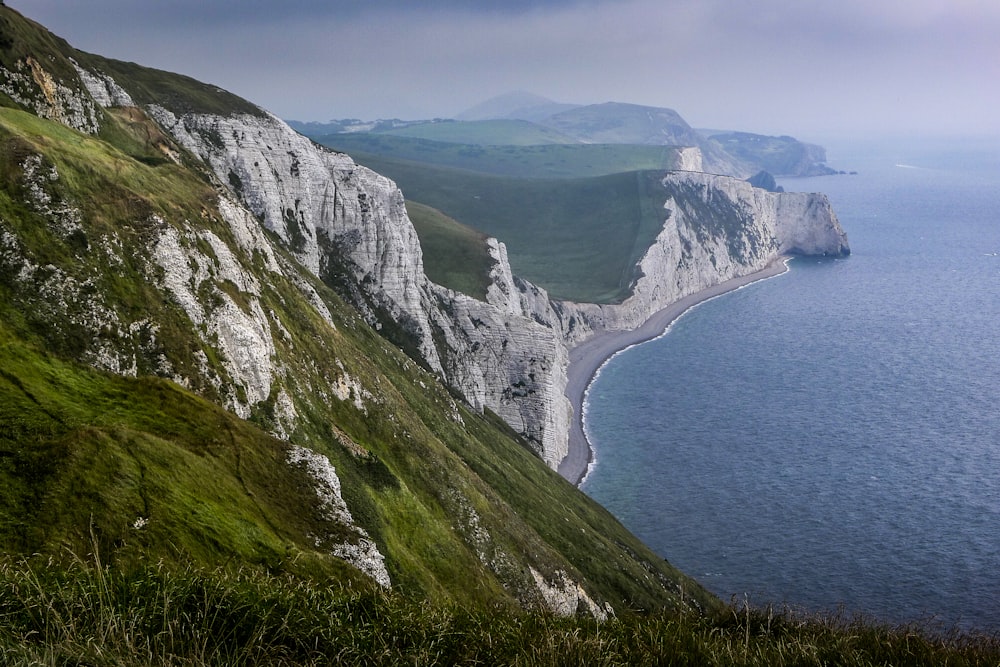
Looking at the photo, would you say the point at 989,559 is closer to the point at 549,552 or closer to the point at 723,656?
the point at 549,552

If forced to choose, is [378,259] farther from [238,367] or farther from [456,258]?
[238,367]

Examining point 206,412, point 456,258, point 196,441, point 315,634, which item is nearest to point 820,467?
point 456,258

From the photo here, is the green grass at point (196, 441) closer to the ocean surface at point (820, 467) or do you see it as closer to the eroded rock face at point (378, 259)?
the ocean surface at point (820, 467)

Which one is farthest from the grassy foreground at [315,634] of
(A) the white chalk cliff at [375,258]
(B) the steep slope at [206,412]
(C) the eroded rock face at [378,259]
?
(C) the eroded rock face at [378,259]

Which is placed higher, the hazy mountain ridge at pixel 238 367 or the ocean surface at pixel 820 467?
the hazy mountain ridge at pixel 238 367

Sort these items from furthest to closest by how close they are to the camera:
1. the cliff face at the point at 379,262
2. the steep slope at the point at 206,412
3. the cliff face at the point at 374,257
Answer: the cliff face at the point at 379,262 → the cliff face at the point at 374,257 → the steep slope at the point at 206,412

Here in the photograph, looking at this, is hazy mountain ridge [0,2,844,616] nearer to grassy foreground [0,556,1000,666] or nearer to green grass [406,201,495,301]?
grassy foreground [0,556,1000,666]
